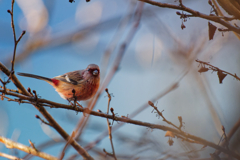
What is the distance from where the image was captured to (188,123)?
3.44 metres

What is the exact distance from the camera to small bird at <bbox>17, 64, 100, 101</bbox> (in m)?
4.50

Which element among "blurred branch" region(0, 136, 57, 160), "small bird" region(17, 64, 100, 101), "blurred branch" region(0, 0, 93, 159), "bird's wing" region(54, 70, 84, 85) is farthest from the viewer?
"bird's wing" region(54, 70, 84, 85)

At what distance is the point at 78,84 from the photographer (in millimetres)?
4602

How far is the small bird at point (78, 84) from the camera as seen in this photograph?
4496 mm

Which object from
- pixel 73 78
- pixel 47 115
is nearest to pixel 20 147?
pixel 47 115

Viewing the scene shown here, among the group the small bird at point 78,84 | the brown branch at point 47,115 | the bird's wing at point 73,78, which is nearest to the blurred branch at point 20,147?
the brown branch at point 47,115

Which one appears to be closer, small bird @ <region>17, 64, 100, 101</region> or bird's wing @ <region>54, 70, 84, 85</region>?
small bird @ <region>17, 64, 100, 101</region>

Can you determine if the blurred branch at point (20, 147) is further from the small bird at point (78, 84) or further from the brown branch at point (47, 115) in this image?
the small bird at point (78, 84)

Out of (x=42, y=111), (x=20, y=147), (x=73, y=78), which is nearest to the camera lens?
(x=42, y=111)

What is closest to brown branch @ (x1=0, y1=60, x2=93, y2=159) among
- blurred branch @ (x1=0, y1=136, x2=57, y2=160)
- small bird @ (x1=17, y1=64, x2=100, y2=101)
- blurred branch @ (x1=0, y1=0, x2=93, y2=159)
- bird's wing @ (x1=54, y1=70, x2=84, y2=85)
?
blurred branch @ (x1=0, y1=0, x2=93, y2=159)

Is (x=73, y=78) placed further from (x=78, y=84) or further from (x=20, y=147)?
(x=20, y=147)

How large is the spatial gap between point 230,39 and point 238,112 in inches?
79.0

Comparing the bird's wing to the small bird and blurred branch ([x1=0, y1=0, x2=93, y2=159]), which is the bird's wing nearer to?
the small bird

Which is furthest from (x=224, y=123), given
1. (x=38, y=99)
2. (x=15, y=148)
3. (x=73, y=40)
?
(x=15, y=148)
